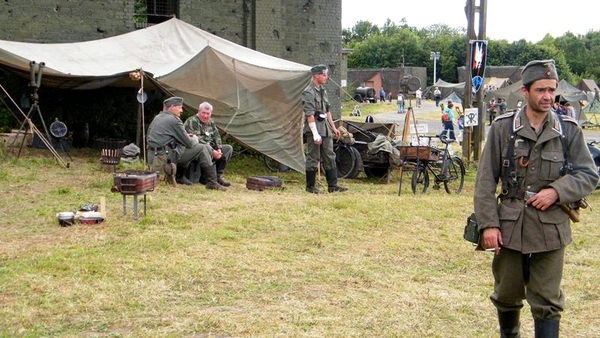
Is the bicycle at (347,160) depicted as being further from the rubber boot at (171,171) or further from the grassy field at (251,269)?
the rubber boot at (171,171)

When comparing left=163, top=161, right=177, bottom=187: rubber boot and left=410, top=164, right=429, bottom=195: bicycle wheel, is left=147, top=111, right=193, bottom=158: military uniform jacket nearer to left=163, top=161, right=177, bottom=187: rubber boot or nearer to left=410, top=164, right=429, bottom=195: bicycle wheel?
left=163, top=161, right=177, bottom=187: rubber boot

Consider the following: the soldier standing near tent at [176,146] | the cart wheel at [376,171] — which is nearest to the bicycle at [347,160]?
the cart wheel at [376,171]

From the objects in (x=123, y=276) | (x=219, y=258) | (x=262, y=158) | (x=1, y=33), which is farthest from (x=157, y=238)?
(x=1, y=33)

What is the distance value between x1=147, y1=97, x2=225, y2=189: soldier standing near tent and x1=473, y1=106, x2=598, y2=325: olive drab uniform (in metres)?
7.29

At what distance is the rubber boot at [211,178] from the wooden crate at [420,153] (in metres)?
2.84

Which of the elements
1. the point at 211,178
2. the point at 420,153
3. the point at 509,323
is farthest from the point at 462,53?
the point at 509,323

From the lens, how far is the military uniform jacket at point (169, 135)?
36.9 ft

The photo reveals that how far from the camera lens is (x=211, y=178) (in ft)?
38.0

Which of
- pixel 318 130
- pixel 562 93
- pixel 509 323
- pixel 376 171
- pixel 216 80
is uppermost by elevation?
pixel 562 93

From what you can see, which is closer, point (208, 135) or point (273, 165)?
point (208, 135)

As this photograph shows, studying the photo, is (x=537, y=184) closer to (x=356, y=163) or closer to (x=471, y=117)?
(x=356, y=163)

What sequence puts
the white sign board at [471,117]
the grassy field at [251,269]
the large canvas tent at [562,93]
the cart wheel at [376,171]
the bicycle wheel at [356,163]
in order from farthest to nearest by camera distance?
the large canvas tent at [562,93]
the white sign board at [471,117]
the cart wheel at [376,171]
the bicycle wheel at [356,163]
the grassy field at [251,269]

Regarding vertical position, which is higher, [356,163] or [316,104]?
[316,104]

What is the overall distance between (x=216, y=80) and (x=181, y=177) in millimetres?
2796
